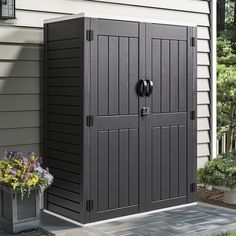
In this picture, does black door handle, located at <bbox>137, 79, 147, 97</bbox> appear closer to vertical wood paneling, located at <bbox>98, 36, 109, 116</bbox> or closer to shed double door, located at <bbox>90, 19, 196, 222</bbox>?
shed double door, located at <bbox>90, 19, 196, 222</bbox>

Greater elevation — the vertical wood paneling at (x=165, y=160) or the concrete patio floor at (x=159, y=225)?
the vertical wood paneling at (x=165, y=160)

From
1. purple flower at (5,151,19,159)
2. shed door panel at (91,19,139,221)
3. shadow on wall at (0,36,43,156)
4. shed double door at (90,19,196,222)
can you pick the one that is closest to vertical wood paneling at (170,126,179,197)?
shed double door at (90,19,196,222)

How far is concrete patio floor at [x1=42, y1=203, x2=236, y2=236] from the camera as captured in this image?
15.3 ft

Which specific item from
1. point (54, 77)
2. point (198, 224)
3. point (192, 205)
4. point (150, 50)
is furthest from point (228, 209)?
point (54, 77)

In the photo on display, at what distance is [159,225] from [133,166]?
577 mm

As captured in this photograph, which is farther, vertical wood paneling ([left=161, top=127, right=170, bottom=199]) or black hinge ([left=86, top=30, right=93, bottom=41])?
vertical wood paneling ([left=161, top=127, right=170, bottom=199])

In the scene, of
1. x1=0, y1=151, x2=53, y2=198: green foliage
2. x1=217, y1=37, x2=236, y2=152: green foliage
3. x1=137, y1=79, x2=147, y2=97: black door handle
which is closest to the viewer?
x1=0, y1=151, x2=53, y2=198: green foliage

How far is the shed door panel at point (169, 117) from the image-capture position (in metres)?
5.20

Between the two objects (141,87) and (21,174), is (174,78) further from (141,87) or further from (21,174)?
(21,174)

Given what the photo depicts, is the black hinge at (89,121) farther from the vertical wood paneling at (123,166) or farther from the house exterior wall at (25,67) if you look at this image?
the house exterior wall at (25,67)

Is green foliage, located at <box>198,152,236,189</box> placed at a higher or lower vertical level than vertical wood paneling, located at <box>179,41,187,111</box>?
lower

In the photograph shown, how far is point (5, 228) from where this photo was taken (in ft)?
15.2

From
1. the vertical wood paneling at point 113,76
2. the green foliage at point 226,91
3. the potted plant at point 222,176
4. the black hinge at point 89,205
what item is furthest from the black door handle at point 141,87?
the green foliage at point 226,91

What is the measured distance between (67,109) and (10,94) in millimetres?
544
